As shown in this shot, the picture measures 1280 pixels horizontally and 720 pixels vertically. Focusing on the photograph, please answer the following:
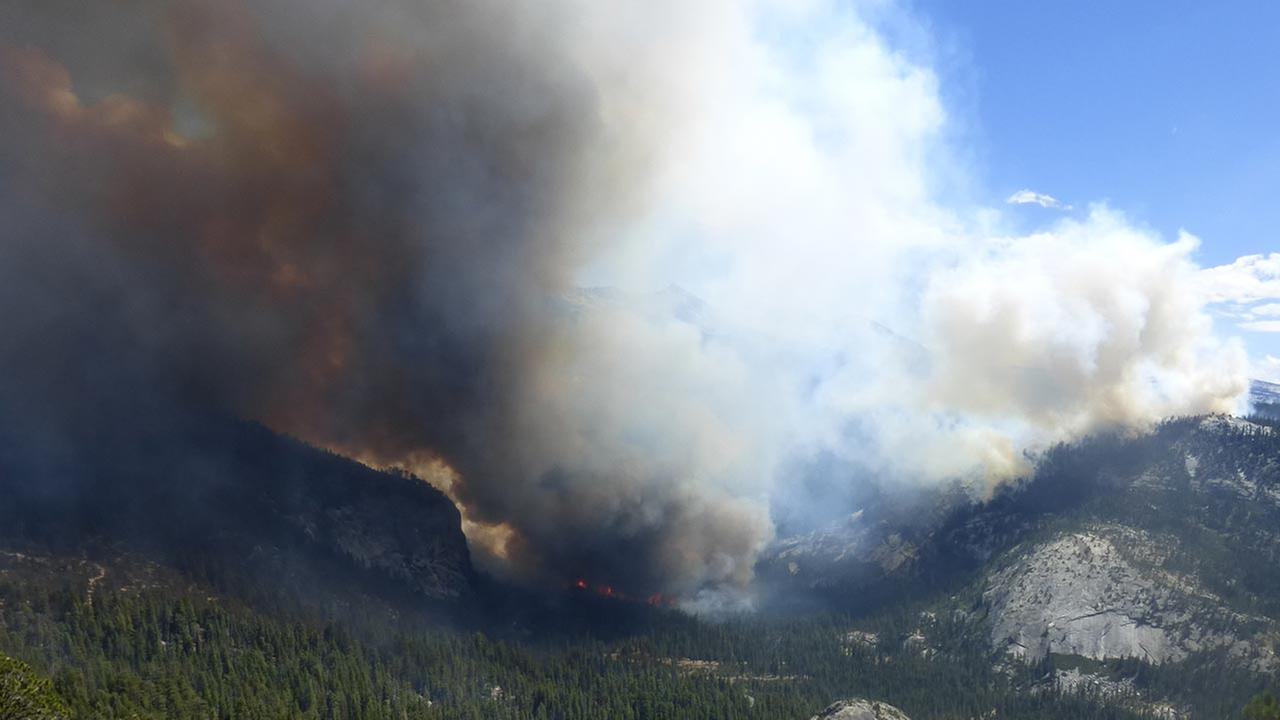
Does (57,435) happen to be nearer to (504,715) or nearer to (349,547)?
(349,547)

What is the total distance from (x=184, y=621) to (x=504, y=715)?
52549 mm

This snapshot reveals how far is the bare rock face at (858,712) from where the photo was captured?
14150cm

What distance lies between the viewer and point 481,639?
567 ft

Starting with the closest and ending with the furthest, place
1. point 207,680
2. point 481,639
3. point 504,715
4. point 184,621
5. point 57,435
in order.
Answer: point 207,680 → point 184,621 → point 504,715 → point 57,435 → point 481,639

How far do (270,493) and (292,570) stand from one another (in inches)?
796

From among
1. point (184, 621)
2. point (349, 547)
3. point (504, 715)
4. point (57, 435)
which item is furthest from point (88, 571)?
point (504, 715)

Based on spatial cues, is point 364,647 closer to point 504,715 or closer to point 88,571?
point 504,715

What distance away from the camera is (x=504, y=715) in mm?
142625

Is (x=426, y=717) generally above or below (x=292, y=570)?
below

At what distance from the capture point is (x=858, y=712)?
142875mm

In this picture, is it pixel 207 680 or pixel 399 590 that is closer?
pixel 207 680

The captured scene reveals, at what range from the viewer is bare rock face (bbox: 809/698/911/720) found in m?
142

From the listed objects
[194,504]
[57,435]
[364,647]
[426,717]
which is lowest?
[426,717]

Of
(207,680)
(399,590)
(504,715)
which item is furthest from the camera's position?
(399,590)
